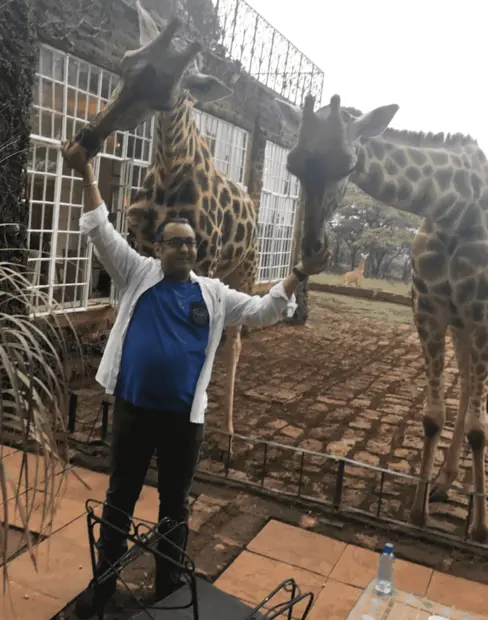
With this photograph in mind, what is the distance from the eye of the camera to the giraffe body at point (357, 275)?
14.1 metres

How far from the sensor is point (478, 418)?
341 cm

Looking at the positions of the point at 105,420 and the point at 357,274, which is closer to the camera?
the point at 105,420

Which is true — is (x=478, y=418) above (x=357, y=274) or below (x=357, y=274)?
below

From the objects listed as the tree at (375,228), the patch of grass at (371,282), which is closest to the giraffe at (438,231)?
the tree at (375,228)

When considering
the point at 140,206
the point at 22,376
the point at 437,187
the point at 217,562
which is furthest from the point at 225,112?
the point at 22,376

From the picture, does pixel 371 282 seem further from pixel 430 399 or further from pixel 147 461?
pixel 147 461

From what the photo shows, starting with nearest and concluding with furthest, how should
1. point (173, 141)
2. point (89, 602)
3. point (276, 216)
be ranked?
point (89, 602), point (173, 141), point (276, 216)

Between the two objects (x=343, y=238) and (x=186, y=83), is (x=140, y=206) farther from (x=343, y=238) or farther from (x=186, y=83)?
(x=343, y=238)

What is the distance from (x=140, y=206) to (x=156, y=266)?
4.68 ft

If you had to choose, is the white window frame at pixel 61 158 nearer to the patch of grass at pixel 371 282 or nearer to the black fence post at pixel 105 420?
the black fence post at pixel 105 420

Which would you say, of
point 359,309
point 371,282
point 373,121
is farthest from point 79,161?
point 371,282

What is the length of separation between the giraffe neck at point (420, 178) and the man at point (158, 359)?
93cm

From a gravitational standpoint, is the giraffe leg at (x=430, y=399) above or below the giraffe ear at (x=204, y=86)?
below

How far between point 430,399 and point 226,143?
5242 mm
